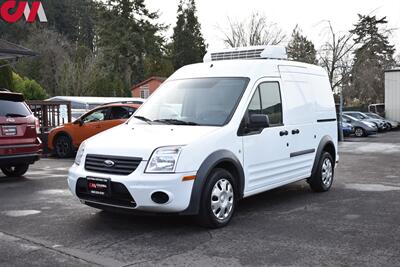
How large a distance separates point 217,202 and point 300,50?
36.9 meters

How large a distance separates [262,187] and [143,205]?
1.92 meters

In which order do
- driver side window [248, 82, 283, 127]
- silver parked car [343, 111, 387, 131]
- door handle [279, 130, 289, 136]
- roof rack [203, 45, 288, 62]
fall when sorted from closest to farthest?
driver side window [248, 82, 283, 127] → door handle [279, 130, 289, 136] → roof rack [203, 45, 288, 62] → silver parked car [343, 111, 387, 131]

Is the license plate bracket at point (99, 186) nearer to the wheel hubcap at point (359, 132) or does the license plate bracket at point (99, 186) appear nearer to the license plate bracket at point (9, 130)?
the license plate bracket at point (9, 130)

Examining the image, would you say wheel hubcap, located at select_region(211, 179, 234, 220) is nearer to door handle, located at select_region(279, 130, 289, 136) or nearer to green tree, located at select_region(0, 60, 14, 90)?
door handle, located at select_region(279, 130, 289, 136)

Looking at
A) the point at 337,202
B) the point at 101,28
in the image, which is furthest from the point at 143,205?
the point at 101,28

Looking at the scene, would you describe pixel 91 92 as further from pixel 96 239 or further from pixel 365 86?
pixel 96 239

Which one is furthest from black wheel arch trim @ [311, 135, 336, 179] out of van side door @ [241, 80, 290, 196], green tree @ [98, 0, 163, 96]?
green tree @ [98, 0, 163, 96]

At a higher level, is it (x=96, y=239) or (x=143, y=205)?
(x=143, y=205)

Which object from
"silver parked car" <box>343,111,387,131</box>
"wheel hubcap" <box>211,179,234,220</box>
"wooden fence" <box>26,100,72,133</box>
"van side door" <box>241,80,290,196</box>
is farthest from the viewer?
"silver parked car" <box>343,111,387,131</box>

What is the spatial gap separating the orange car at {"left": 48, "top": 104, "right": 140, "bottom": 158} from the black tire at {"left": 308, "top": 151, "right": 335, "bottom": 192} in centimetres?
645

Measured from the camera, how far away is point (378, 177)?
1016 centimetres

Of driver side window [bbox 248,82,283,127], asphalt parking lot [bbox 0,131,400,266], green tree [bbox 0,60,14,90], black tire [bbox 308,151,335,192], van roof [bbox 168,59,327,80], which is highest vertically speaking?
green tree [bbox 0,60,14,90]

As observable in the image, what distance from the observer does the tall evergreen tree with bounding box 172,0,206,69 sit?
230 feet

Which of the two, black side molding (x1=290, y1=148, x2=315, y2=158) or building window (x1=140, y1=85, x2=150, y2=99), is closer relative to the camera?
black side molding (x1=290, y1=148, x2=315, y2=158)
